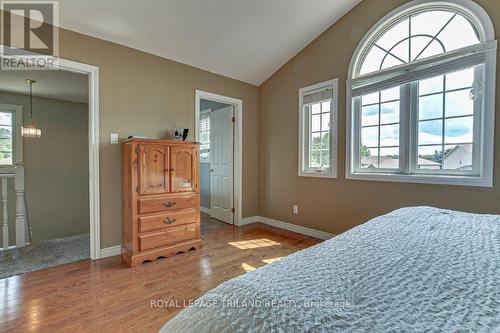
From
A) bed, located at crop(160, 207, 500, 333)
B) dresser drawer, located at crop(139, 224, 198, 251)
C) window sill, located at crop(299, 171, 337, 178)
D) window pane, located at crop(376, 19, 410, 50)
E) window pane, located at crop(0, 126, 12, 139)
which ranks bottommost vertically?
dresser drawer, located at crop(139, 224, 198, 251)

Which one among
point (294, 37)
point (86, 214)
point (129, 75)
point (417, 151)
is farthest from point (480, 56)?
point (86, 214)

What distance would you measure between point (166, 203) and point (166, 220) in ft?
0.64

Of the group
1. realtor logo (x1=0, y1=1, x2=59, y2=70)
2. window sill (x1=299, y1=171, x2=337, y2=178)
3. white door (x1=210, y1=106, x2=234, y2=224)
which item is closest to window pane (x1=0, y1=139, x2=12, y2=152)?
realtor logo (x1=0, y1=1, x2=59, y2=70)

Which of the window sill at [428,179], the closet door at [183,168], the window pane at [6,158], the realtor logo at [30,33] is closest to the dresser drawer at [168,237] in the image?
the closet door at [183,168]

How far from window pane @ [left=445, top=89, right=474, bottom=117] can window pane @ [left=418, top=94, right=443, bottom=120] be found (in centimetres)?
6

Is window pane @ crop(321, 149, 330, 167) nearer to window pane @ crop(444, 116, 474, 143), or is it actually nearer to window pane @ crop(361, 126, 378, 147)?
window pane @ crop(361, 126, 378, 147)

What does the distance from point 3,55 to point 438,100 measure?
4.28 m

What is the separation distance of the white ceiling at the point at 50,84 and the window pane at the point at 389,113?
4.00 meters

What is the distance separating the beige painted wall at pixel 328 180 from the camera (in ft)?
7.79

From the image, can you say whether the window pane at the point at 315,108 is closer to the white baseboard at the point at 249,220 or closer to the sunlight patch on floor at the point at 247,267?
the white baseboard at the point at 249,220

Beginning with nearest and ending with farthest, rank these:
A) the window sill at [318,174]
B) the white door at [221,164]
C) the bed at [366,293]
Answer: the bed at [366,293] → the window sill at [318,174] → the white door at [221,164]

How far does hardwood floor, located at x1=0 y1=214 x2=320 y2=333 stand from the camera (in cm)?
164

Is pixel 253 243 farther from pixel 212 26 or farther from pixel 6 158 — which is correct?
pixel 6 158

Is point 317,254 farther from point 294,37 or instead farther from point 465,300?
point 294,37
